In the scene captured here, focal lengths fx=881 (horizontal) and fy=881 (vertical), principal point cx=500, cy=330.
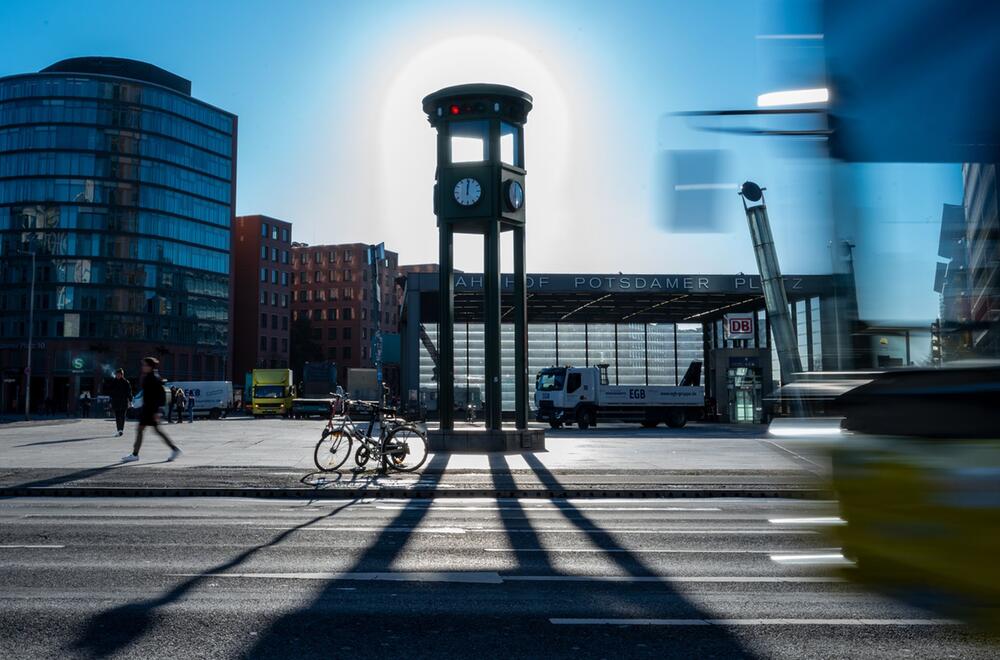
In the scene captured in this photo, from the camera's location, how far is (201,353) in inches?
3578

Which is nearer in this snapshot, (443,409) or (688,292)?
(443,409)

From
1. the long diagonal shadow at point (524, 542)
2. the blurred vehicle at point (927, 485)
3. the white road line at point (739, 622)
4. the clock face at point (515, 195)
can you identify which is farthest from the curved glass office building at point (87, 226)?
the blurred vehicle at point (927, 485)

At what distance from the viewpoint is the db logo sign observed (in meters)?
46.1

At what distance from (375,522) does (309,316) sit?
124206 millimetres

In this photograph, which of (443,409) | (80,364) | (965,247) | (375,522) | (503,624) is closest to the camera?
(965,247)

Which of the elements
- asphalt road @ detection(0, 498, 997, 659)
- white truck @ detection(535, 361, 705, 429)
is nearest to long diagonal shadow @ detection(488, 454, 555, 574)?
asphalt road @ detection(0, 498, 997, 659)

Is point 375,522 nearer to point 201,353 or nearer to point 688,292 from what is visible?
point 688,292

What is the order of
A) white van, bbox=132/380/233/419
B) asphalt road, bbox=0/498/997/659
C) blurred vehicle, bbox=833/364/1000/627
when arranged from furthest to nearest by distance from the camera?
white van, bbox=132/380/233/419, asphalt road, bbox=0/498/997/659, blurred vehicle, bbox=833/364/1000/627

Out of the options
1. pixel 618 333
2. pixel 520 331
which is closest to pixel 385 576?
pixel 520 331

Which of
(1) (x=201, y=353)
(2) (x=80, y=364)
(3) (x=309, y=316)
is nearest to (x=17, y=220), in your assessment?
(2) (x=80, y=364)

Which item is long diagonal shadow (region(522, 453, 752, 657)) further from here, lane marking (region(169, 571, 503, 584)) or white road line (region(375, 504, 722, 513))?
lane marking (region(169, 571, 503, 584))

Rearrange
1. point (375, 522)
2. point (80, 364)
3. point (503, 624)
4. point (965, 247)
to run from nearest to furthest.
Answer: point (965, 247) < point (503, 624) < point (375, 522) < point (80, 364)

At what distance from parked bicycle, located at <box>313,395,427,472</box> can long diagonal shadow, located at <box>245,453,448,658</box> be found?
196 cm

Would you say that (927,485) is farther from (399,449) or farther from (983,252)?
(399,449)
